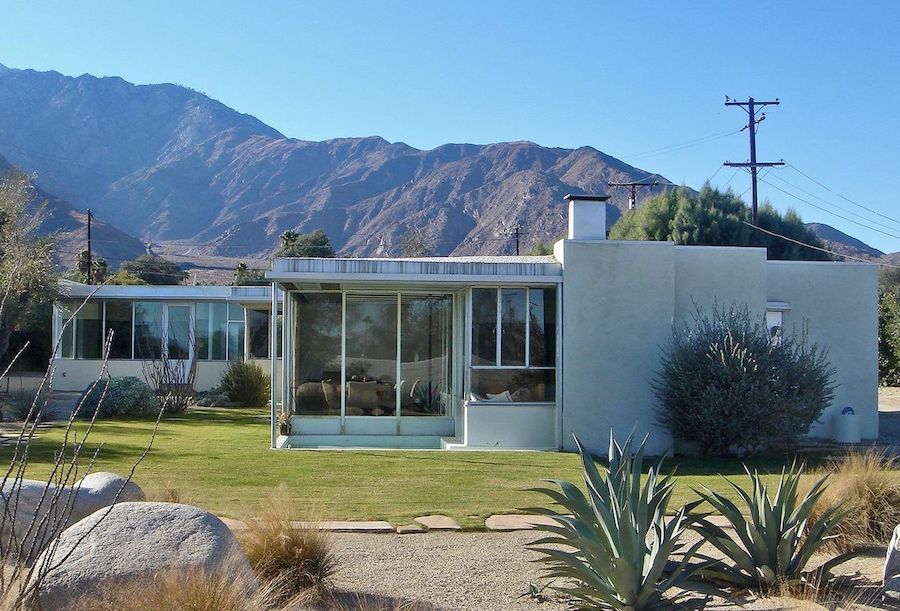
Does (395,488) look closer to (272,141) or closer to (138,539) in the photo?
(138,539)

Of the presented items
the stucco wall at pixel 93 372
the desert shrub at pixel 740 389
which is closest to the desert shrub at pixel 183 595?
the desert shrub at pixel 740 389

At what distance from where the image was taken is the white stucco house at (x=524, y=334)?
1534 centimetres

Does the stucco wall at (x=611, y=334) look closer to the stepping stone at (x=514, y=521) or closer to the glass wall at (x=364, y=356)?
the glass wall at (x=364, y=356)

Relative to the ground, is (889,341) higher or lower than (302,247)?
lower

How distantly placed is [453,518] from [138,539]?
4.15 metres

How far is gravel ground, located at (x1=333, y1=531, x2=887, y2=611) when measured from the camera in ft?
20.7

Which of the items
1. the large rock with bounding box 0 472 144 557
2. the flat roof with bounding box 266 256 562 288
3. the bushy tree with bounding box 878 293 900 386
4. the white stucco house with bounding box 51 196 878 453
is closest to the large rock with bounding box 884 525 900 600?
the large rock with bounding box 0 472 144 557

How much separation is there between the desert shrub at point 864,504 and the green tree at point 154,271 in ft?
172

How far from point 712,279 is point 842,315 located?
4047 mm

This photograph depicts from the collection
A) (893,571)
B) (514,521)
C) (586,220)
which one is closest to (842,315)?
(586,220)

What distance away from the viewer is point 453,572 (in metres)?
7.21

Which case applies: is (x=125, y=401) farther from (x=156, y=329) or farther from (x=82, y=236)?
(x=82, y=236)

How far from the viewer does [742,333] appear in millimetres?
14469

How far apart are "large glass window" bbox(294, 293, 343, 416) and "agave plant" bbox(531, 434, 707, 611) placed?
11.0 m
